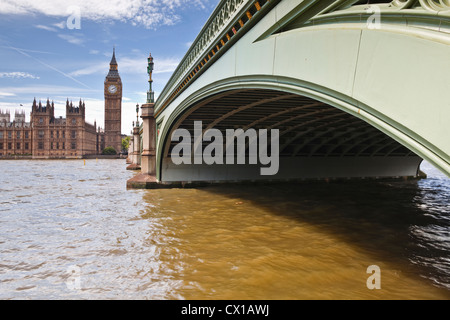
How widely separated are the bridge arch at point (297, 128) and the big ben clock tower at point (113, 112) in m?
114

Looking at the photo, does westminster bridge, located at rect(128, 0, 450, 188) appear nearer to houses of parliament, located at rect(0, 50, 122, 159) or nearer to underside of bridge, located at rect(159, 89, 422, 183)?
underside of bridge, located at rect(159, 89, 422, 183)

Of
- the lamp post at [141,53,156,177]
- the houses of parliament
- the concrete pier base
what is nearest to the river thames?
the concrete pier base

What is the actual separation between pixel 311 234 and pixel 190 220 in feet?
12.1

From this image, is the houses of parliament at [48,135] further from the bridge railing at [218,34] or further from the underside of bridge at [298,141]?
the bridge railing at [218,34]

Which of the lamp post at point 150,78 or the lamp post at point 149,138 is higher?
the lamp post at point 150,78

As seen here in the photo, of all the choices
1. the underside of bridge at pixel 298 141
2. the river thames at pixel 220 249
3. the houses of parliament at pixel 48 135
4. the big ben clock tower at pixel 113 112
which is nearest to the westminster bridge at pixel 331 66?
the underside of bridge at pixel 298 141

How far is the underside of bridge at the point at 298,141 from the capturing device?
486 inches

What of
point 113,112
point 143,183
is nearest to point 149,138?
point 143,183

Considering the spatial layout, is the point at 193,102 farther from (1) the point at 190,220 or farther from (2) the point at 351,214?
(2) the point at 351,214

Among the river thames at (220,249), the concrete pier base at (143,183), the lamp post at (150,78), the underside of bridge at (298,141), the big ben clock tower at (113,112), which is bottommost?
the river thames at (220,249)

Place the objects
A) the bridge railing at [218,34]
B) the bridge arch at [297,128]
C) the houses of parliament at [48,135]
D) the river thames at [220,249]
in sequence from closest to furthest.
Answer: the river thames at [220,249], the bridge arch at [297,128], the bridge railing at [218,34], the houses of parliament at [48,135]

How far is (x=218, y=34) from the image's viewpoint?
338 inches

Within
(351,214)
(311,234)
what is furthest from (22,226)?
(351,214)

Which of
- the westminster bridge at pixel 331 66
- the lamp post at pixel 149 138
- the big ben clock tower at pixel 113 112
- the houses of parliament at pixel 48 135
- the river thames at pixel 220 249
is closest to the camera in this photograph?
the westminster bridge at pixel 331 66
